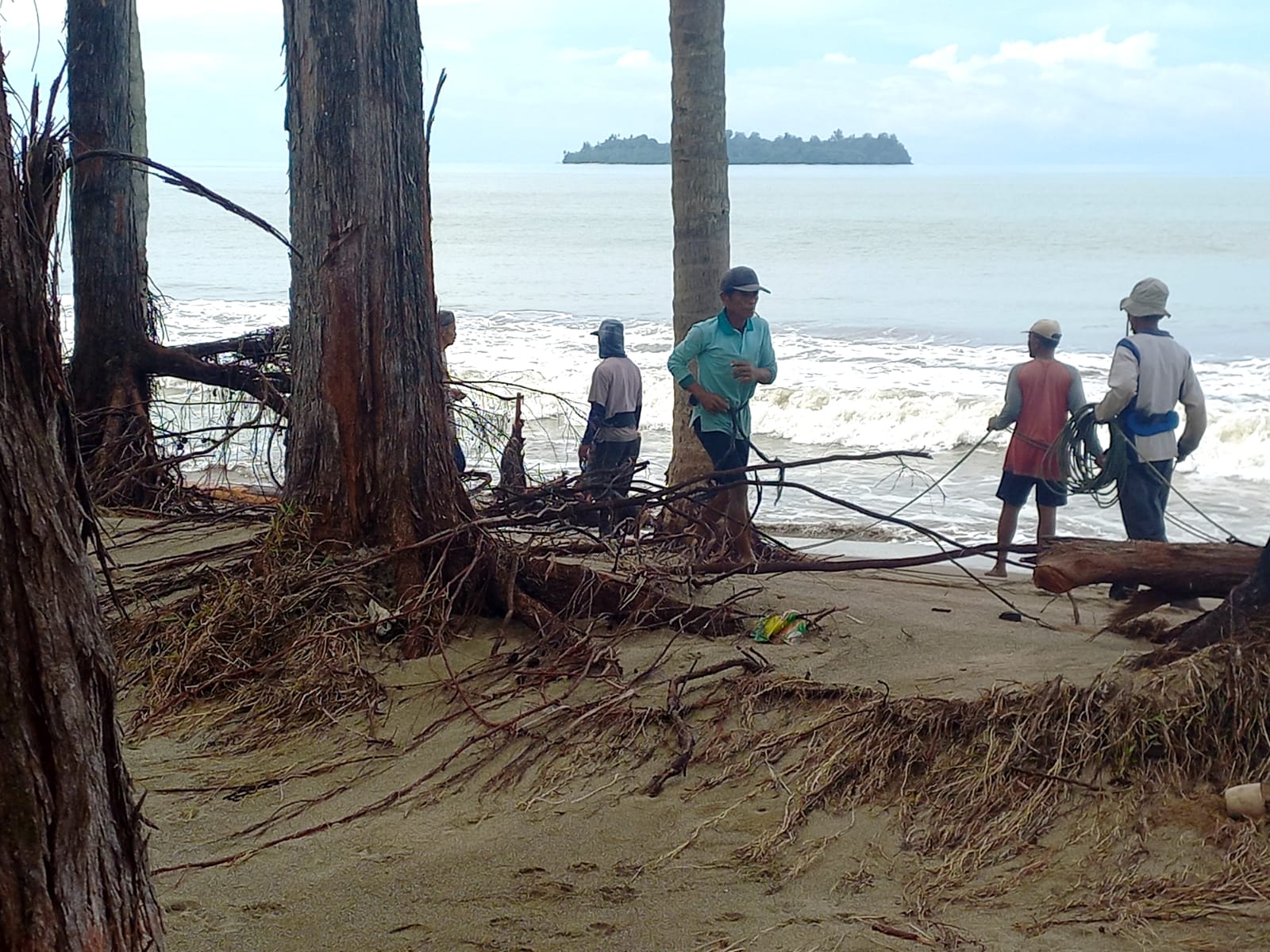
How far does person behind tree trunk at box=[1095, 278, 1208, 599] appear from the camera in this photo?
7.10 m

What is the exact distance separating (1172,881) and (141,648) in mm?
4184

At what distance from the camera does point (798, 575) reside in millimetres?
6910

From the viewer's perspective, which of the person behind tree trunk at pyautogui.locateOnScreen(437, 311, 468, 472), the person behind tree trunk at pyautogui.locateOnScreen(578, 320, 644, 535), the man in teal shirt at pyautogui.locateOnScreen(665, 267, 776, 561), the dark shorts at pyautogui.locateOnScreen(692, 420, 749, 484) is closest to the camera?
the person behind tree trunk at pyautogui.locateOnScreen(437, 311, 468, 472)

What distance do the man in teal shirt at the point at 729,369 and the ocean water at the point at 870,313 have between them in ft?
2.78

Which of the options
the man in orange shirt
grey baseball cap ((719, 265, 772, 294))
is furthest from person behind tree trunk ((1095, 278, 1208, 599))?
grey baseball cap ((719, 265, 772, 294))

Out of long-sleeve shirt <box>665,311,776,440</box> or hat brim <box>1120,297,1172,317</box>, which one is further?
long-sleeve shirt <box>665,311,776,440</box>

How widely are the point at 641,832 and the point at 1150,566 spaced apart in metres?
2.46

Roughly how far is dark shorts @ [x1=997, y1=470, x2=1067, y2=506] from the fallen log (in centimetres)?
338

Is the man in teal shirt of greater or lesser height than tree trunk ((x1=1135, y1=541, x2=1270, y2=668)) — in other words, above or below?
above

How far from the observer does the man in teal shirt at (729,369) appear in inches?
283

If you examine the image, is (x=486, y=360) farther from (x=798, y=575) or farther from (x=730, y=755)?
(x=730, y=755)

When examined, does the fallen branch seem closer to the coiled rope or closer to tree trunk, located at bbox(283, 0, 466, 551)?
tree trunk, located at bbox(283, 0, 466, 551)

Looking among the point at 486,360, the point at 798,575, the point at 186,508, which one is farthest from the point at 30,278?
the point at 486,360

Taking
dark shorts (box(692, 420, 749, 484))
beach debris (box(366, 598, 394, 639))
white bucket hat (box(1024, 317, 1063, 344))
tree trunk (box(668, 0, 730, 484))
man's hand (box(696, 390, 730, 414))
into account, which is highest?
tree trunk (box(668, 0, 730, 484))
